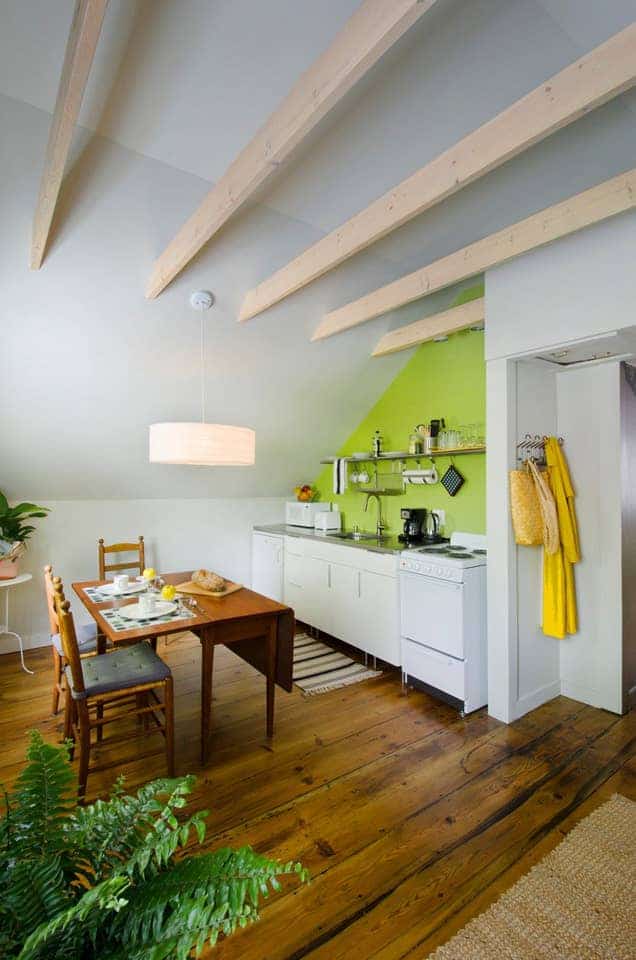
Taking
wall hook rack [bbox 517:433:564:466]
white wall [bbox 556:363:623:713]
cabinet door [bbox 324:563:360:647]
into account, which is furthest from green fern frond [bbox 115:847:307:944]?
cabinet door [bbox 324:563:360:647]

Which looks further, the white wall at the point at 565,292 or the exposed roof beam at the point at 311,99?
the white wall at the point at 565,292

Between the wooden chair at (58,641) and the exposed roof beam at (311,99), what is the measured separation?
1.93 meters

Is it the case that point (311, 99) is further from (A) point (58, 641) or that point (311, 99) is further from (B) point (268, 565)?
(B) point (268, 565)

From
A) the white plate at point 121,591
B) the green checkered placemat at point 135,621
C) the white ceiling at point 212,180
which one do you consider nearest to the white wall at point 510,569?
the white ceiling at point 212,180

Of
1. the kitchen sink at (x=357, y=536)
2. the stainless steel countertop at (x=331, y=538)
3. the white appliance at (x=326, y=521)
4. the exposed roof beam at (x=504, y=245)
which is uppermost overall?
the exposed roof beam at (x=504, y=245)

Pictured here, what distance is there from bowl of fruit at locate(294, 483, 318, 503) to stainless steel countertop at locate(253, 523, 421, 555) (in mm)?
346

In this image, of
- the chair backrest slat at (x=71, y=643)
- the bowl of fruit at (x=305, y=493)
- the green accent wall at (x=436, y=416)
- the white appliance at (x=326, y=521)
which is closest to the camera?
the chair backrest slat at (x=71, y=643)

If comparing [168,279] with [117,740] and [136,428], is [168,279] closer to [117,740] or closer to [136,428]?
[136,428]

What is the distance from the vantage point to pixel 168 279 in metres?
2.57

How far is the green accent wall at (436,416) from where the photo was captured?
11.7 ft

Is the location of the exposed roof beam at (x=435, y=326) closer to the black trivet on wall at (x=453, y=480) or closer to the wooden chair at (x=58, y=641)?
the black trivet on wall at (x=453, y=480)

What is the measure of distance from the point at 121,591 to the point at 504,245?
2901mm

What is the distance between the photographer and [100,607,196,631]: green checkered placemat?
223cm

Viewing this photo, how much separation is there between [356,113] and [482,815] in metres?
3.03
